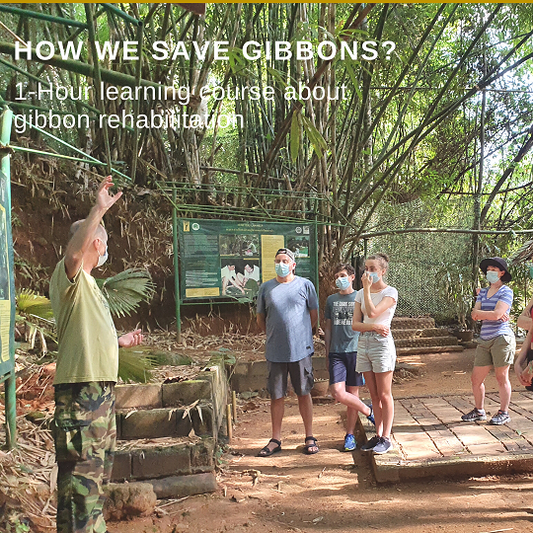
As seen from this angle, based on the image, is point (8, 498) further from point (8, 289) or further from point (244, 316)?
point (244, 316)

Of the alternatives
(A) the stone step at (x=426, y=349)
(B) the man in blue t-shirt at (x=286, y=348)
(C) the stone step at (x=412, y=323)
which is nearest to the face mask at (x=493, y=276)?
(B) the man in blue t-shirt at (x=286, y=348)

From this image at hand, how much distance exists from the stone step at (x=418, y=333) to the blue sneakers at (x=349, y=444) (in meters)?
4.28

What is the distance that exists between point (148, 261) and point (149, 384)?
3.28 m

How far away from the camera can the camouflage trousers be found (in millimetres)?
2199

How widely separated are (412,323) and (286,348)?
16.5 feet

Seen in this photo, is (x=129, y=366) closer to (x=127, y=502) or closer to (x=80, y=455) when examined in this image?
(x=127, y=502)

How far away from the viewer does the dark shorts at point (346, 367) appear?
4.27m

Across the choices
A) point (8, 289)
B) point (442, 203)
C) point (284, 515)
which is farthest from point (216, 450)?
point (442, 203)

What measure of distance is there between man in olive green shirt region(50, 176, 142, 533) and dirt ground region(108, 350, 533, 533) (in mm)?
893

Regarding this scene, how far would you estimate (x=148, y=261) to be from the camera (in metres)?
7.02

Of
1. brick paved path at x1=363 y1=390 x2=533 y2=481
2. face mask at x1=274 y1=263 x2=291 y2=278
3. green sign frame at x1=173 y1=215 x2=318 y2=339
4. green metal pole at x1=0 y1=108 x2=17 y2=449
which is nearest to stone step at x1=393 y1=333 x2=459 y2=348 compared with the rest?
green sign frame at x1=173 y1=215 x2=318 y2=339

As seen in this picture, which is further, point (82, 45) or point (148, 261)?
point (148, 261)

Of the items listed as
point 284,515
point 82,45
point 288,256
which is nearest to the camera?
point 284,515

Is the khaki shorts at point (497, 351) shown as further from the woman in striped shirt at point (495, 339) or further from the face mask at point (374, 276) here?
the face mask at point (374, 276)
